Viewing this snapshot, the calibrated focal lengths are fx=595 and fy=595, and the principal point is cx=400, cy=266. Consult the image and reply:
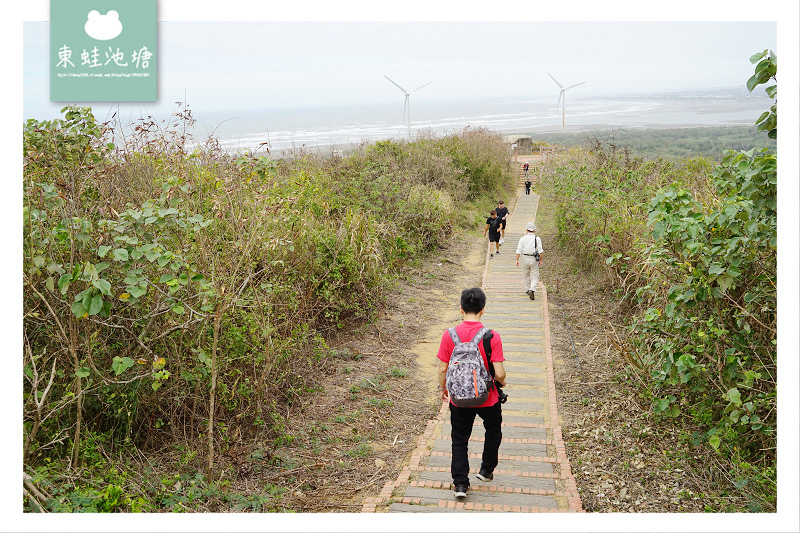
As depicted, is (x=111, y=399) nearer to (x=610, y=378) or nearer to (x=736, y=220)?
(x=736, y=220)

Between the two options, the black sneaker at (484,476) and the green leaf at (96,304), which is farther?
the black sneaker at (484,476)

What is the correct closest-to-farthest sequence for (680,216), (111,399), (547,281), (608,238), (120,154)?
(111,399) < (680,216) < (120,154) < (608,238) < (547,281)

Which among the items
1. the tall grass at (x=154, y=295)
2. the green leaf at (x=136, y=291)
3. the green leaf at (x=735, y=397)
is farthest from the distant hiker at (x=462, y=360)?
the green leaf at (x=136, y=291)

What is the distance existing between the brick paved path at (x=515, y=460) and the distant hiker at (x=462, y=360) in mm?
269

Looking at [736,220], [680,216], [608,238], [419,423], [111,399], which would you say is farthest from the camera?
[608,238]

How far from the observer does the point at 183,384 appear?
5660 mm

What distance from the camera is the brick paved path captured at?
4.82 meters

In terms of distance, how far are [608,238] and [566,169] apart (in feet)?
24.2

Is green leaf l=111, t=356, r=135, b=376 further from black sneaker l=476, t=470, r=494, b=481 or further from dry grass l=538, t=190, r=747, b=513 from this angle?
dry grass l=538, t=190, r=747, b=513

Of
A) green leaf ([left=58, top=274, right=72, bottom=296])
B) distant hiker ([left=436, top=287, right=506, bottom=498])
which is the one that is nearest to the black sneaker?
distant hiker ([left=436, top=287, right=506, bottom=498])

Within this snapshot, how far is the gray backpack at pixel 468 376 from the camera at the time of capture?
4.51 meters

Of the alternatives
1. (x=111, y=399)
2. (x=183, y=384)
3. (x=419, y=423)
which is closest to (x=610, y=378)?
(x=419, y=423)

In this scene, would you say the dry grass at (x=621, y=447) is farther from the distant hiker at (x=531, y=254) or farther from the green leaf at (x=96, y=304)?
the green leaf at (x=96, y=304)

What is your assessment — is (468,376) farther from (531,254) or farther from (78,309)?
(531,254)
